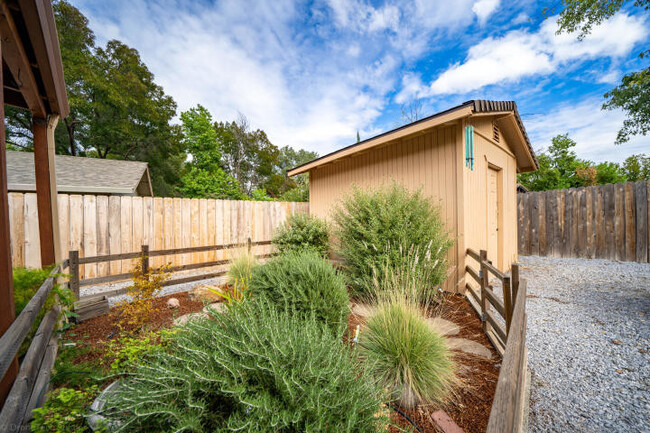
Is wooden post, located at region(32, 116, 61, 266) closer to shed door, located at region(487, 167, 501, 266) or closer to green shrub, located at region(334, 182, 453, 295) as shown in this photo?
green shrub, located at region(334, 182, 453, 295)

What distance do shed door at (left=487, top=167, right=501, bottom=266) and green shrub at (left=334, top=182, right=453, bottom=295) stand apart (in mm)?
1816

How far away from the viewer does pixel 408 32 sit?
22.6 feet

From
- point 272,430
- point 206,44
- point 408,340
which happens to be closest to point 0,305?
point 272,430

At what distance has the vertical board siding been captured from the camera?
4562 mm

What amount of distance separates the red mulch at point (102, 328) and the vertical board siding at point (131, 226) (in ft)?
6.84

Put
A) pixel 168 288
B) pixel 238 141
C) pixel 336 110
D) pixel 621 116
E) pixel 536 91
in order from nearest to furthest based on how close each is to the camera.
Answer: pixel 168 288 < pixel 536 91 < pixel 621 116 < pixel 336 110 < pixel 238 141

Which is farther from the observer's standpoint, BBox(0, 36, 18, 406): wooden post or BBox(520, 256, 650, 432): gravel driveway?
BBox(520, 256, 650, 432): gravel driveway

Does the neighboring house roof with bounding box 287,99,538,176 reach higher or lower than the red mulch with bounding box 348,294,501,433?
higher

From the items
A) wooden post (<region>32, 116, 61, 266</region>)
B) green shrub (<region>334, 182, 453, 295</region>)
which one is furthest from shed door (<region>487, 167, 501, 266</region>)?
wooden post (<region>32, 116, 61, 266</region>)

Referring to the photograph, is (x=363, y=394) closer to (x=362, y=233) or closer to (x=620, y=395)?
(x=620, y=395)

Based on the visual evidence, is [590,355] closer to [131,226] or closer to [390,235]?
[390,235]

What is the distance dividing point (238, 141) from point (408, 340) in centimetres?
2124

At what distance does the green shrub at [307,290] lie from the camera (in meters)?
2.38

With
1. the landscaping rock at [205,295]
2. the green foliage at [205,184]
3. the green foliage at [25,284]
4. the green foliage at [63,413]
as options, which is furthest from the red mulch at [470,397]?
the green foliage at [205,184]
